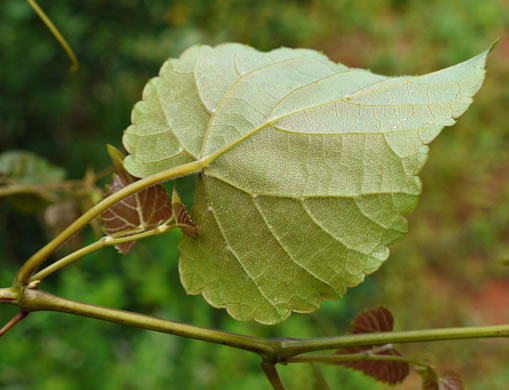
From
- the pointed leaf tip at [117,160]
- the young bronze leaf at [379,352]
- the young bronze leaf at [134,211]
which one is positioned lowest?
the young bronze leaf at [379,352]

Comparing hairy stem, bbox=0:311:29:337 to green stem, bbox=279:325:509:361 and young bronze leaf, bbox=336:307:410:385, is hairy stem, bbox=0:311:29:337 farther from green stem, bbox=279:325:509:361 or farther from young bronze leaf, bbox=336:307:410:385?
young bronze leaf, bbox=336:307:410:385

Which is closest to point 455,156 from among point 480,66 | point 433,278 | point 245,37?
point 433,278

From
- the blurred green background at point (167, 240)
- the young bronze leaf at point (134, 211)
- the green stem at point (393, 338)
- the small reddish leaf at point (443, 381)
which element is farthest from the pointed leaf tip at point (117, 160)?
the blurred green background at point (167, 240)

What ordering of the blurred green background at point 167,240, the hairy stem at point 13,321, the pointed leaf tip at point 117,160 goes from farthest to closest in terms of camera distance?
the blurred green background at point 167,240 → the pointed leaf tip at point 117,160 → the hairy stem at point 13,321

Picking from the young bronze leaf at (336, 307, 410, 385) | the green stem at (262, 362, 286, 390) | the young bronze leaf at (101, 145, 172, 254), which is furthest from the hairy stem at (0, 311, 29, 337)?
the young bronze leaf at (336, 307, 410, 385)

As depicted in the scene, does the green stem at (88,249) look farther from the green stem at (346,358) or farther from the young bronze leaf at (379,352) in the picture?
the young bronze leaf at (379,352)

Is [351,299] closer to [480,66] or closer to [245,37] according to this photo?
[245,37]

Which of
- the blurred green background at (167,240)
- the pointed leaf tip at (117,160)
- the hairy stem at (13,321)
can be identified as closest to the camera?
the hairy stem at (13,321)
